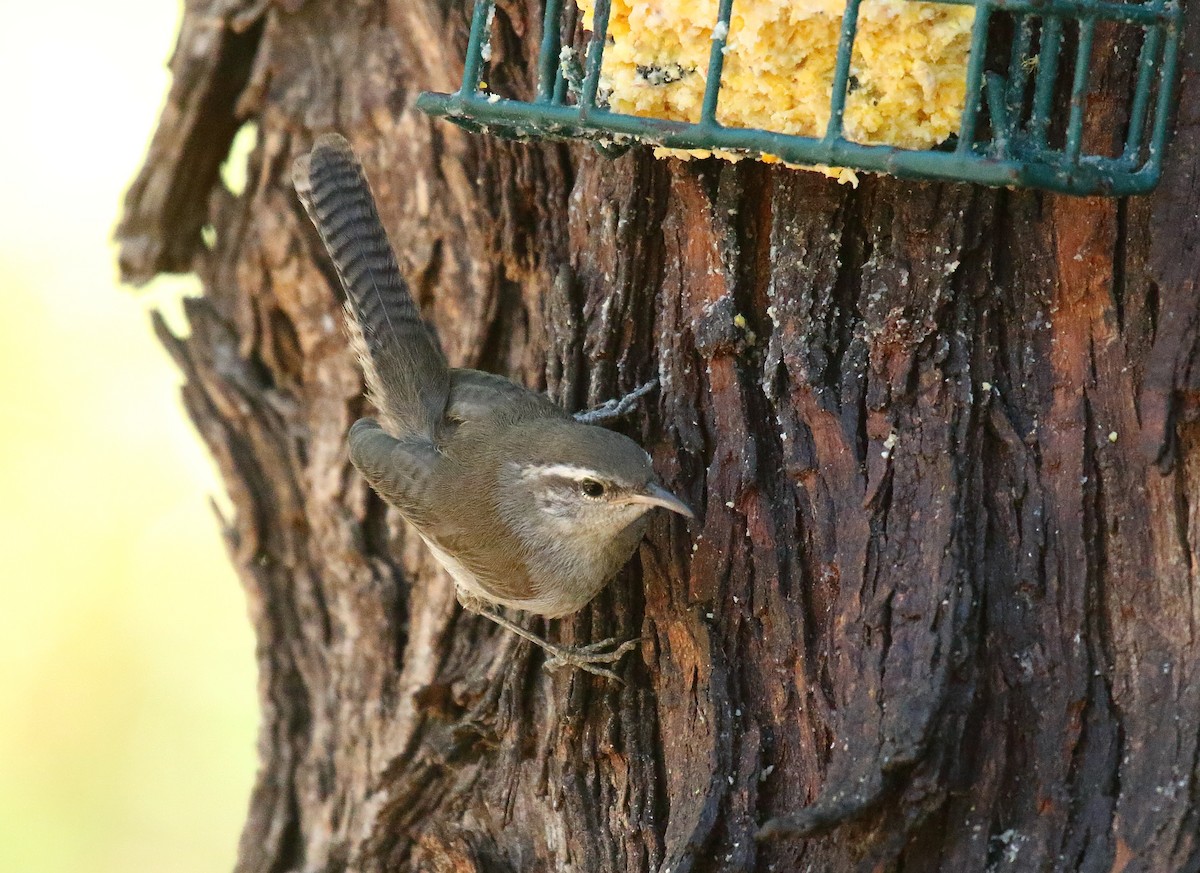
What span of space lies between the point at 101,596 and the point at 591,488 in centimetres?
381

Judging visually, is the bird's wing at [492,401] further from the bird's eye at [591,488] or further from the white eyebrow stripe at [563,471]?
the bird's eye at [591,488]

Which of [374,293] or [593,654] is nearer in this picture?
[593,654]

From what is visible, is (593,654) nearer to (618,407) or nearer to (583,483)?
(583,483)

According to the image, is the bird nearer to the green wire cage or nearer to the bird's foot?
the bird's foot

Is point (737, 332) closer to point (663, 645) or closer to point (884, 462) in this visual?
point (884, 462)

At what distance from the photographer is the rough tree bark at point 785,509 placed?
3.16 metres

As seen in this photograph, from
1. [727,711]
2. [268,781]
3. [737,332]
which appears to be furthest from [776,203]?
[268,781]

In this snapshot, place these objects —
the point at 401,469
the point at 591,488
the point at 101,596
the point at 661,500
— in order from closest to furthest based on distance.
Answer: the point at 661,500 < the point at 591,488 < the point at 401,469 < the point at 101,596

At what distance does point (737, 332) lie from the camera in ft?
12.0

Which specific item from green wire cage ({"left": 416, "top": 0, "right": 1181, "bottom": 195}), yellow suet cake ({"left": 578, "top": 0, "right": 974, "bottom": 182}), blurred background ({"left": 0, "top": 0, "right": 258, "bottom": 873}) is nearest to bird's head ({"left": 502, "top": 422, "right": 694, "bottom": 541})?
green wire cage ({"left": 416, "top": 0, "right": 1181, "bottom": 195})

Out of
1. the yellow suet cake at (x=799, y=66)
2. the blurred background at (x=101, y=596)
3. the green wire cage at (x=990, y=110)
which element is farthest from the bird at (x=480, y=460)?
the blurred background at (x=101, y=596)

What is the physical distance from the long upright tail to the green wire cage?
2.59 ft

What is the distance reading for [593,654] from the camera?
12.9 feet

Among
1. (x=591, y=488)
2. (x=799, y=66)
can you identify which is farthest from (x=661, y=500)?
(x=799, y=66)
